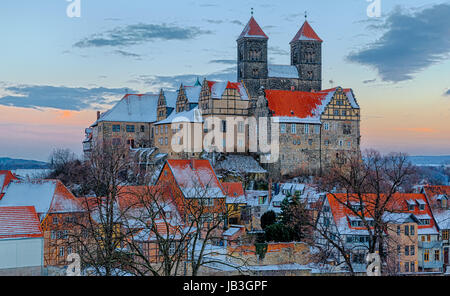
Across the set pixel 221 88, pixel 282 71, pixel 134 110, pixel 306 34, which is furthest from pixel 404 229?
pixel 306 34

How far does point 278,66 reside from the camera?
60.2 meters

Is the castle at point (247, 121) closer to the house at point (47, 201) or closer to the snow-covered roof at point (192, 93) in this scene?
the snow-covered roof at point (192, 93)

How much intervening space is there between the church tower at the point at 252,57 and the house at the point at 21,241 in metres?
35.9

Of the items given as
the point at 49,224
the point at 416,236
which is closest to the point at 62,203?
the point at 49,224

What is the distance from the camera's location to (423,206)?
111 ft

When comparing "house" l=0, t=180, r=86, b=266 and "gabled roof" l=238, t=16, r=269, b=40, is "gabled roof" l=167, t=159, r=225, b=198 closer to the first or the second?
"house" l=0, t=180, r=86, b=266

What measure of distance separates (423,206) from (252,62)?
28347mm

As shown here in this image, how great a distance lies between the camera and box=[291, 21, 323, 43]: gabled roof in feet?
200

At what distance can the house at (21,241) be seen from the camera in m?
19.3

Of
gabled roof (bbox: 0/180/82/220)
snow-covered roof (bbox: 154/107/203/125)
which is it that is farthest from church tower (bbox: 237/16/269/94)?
gabled roof (bbox: 0/180/82/220)

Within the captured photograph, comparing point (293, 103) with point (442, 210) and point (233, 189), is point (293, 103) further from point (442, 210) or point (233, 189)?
point (442, 210)

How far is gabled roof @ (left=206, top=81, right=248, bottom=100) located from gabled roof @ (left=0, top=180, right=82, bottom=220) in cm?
2223

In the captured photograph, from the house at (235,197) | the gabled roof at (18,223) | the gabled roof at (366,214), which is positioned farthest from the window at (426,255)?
the gabled roof at (18,223)
